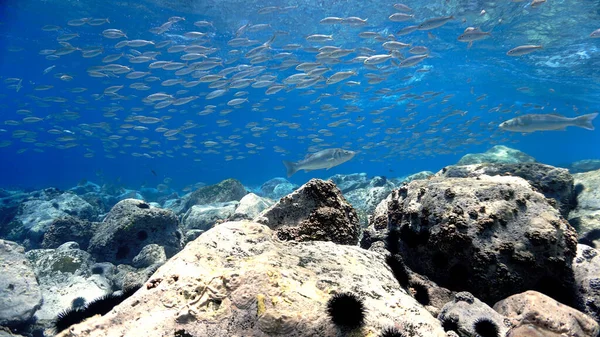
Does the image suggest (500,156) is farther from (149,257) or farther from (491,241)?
(149,257)

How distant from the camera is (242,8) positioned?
2559 cm

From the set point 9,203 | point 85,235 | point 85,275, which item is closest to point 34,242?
point 85,235

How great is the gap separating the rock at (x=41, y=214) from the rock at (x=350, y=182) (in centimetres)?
1282

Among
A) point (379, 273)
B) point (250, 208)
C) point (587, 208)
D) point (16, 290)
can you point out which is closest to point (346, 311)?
point (379, 273)

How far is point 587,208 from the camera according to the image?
6242mm

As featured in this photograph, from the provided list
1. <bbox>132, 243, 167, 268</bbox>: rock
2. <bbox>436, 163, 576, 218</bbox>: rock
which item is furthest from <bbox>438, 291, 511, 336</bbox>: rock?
<bbox>132, 243, 167, 268</bbox>: rock

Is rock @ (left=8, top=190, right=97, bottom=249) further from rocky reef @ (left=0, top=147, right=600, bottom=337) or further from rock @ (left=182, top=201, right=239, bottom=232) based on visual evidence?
rocky reef @ (left=0, top=147, right=600, bottom=337)

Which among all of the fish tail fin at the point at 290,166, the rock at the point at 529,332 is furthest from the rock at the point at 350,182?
the rock at the point at 529,332

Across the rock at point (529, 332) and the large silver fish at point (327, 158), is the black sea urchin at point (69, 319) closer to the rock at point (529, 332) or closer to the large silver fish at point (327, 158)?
the rock at point (529, 332)

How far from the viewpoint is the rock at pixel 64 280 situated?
6688 millimetres

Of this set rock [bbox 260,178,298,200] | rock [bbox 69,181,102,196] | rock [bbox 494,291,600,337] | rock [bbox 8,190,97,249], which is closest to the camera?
rock [bbox 494,291,600,337]

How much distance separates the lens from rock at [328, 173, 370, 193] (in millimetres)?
17906

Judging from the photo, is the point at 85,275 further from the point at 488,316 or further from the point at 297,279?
the point at 488,316

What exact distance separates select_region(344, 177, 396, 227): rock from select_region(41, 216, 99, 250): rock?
9.67 m
